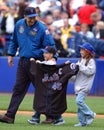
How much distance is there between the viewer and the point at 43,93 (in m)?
10.7

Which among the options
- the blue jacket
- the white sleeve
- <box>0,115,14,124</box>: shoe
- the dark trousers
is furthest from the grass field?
the blue jacket

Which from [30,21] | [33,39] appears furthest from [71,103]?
[30,21]

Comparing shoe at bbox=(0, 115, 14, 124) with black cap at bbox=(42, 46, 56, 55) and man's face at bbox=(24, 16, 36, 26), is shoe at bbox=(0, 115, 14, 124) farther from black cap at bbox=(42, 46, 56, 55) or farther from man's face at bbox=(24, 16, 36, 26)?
man's face at bbox=(24, 16, 36, 26)

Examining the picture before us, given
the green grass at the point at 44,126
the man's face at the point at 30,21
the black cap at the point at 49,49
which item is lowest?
the green grass at the point at 44,126

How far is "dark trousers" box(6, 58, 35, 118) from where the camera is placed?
10867 mm

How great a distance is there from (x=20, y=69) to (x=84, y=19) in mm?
9947

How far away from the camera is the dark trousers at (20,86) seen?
10.9 m

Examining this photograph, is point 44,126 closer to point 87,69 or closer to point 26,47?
point 87,69

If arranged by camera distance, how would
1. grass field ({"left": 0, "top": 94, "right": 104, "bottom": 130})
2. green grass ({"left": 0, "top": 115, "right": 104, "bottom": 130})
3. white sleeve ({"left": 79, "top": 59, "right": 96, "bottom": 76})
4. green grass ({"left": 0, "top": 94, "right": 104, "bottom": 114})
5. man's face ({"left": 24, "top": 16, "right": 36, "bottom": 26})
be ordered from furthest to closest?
green grass ({"left": 0, "top": 94, "right": 104, "bottom": 114}) < man's face ({"left": 24, "top": 16, "right": 36, "bottom": 26}) < white sleeve ({"left": 79, "top": 59, "right": 96, "bottom": 76}) < grass field ({"left": 0, "top": 94, "right": 104, "bottom": 130}) < green grass ({"left": 0, "top": 115, "right": 104, "bottom": 130})

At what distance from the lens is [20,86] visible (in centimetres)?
1088

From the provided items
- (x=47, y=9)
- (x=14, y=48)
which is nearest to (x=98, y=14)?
(x=47, y=9)

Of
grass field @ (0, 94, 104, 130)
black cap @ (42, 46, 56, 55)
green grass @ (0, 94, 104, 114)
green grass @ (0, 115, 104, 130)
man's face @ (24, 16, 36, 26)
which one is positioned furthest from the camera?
green grass @ (0, 94, 104, 114)

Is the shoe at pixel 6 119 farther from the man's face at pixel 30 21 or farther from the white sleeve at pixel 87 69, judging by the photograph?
the man's face at pixel 30 21

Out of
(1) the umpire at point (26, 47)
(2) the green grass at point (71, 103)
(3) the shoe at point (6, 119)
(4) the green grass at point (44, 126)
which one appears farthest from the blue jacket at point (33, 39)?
(2) the green grass at point (71, 103)
